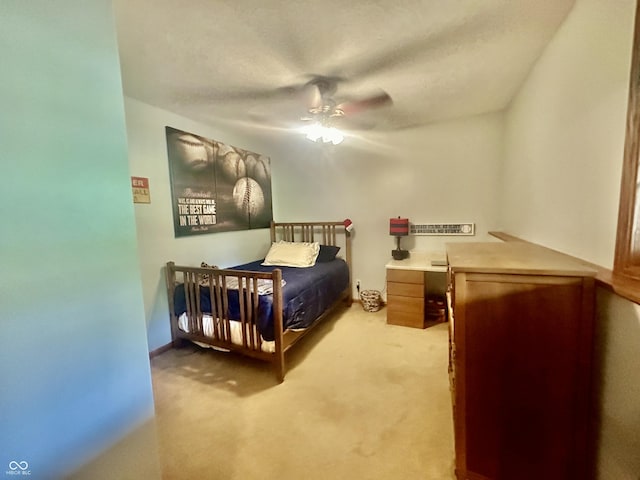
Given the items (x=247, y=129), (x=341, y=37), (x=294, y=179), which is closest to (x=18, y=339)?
(x=341, y=37)

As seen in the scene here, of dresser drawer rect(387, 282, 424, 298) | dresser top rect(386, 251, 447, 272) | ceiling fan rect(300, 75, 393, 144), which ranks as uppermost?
ceiling fan rect(300, 75, 393, 144)

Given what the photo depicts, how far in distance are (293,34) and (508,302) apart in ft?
5.93

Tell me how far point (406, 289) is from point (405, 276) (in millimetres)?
158

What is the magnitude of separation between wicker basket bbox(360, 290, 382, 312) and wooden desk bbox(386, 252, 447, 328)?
40 cm

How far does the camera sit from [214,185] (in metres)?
3.07

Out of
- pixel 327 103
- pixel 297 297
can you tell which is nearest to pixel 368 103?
pixel 327 103

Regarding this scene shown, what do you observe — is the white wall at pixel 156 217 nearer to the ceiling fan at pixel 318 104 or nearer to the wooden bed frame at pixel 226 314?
the wooden bed frame at pixel 226 314

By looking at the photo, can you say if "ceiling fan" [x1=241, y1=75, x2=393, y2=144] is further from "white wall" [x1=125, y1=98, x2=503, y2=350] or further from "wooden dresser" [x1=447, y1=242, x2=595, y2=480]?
"wooden dresser" [x1=447, y1=242, x2=595, y2=480]

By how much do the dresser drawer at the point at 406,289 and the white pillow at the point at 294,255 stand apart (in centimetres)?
101

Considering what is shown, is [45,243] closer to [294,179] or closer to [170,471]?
[170,471]

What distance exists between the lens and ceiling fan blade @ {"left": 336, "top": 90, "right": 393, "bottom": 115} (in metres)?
2.29

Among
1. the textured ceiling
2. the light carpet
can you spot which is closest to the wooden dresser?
the light carpet

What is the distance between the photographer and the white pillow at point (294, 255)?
3.32 meters

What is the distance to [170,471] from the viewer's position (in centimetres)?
134
